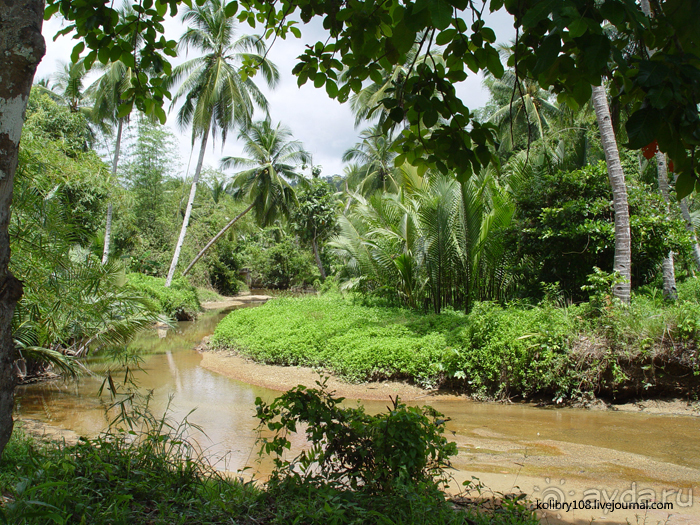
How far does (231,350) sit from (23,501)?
35.6ft

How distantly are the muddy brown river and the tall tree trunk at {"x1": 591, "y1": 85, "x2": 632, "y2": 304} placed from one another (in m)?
2.05

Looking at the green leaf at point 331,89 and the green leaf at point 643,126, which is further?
the green leaf at point 331,89

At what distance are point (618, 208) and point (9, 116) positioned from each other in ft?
26.9

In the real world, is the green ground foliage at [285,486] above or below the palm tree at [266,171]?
below

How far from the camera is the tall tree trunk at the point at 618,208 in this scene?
24.4ft

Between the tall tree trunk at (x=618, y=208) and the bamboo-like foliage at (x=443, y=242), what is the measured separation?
2.58 meters

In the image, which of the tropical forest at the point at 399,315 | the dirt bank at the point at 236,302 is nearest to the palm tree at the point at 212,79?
the tropical forest at the point at 399,315

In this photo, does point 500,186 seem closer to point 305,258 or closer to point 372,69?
point 372,69

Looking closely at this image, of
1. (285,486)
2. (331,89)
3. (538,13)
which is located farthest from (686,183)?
(285,486)

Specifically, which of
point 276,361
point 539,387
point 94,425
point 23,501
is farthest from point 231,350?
point 23,501

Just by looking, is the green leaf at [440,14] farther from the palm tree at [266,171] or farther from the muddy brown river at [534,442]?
the palm tree at [266,171]

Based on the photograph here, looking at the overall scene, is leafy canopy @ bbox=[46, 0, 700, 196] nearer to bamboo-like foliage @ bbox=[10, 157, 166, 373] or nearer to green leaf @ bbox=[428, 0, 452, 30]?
green leaf @ bbox=[428, 0, 452, 30]

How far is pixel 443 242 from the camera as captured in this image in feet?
36.2

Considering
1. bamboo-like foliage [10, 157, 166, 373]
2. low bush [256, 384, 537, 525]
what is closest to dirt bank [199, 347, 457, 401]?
bamboo-like foliage [10, 157, 166, 373]
